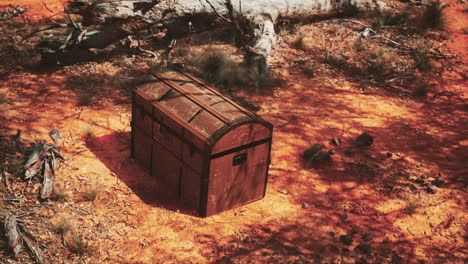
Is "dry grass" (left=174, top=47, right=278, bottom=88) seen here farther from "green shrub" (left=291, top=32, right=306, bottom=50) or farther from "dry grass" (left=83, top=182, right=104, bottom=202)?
"dry grass" (left=83, top=182, right=104, bottom=202)

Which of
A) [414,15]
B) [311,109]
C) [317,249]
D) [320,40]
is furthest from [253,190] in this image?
[414,15]

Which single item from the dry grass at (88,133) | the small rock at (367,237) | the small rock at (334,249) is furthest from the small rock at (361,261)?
the dry grass at (88,133)

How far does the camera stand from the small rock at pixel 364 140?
8.07m

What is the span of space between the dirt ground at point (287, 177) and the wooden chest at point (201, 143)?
0.27 meters

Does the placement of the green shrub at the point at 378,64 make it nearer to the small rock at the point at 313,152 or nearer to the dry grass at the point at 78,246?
the small rock at the point at 313,152

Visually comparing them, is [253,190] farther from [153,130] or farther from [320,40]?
[320,40]

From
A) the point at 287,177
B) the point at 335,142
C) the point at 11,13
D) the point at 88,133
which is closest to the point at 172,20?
the point at 88,133

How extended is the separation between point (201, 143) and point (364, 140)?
124 inches

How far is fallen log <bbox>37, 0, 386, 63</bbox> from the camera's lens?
934 cm

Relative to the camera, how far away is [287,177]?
7.43 metres

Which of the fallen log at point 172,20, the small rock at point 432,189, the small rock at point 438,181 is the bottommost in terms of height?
the small rock at point 432,189

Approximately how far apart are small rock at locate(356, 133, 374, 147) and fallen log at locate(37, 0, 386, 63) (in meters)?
2.68

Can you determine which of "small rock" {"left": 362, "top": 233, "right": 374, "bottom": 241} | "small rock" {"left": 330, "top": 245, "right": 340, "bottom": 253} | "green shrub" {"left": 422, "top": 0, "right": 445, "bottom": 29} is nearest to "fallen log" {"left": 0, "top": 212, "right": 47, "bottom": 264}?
"small rock" {"left": 330, "top": 245, "right": 340, "bottom": 253}

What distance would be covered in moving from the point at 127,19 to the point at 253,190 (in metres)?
4.53
